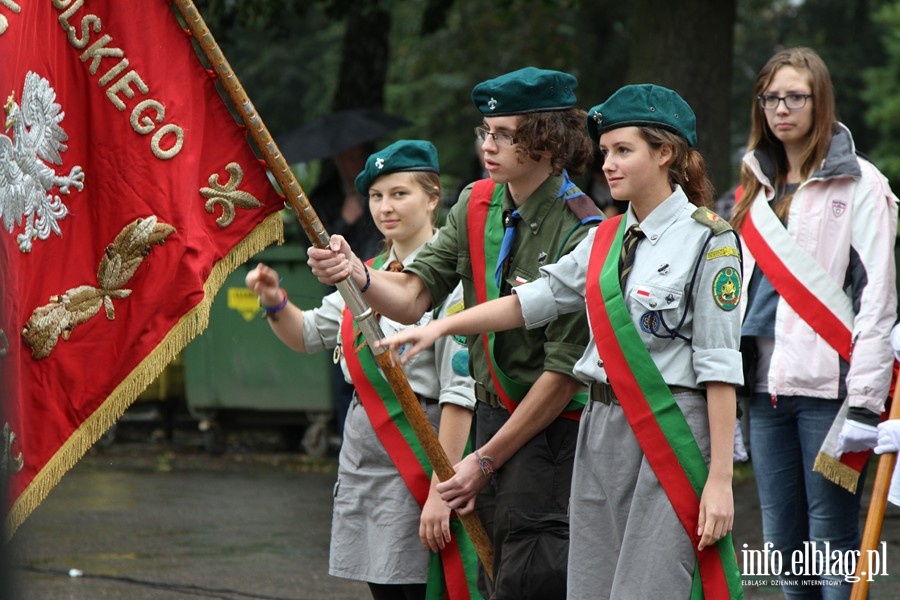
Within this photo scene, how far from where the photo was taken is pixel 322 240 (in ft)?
13.9

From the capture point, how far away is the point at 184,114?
4.31 m

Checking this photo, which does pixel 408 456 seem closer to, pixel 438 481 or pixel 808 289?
pixel 438 481

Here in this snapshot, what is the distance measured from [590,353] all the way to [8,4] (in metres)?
1.77

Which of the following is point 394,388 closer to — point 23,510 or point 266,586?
point 23,510

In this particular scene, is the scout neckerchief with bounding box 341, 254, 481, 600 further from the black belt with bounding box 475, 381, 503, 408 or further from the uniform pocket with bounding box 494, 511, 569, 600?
the uniform pocket with bounding box 494, 511, 569, 600

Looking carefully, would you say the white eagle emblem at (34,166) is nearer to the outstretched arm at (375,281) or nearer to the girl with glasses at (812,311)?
the outstretched arm at (375,281)

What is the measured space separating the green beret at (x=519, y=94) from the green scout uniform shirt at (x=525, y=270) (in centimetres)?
24

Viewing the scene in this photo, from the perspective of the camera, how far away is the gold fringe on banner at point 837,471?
5.09 m

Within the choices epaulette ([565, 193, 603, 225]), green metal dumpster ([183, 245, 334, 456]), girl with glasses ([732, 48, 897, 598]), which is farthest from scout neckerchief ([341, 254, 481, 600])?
green metal dumpster ([183, 245, 334, 456])

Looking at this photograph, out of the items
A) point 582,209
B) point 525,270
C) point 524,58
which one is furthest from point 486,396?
point 524,58

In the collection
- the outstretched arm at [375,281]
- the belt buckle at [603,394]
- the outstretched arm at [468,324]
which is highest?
the outstretched arm at [375,281]

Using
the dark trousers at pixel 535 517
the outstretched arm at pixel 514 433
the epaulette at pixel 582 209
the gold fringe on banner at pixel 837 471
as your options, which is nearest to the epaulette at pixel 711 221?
the epaulette at pixel 582 209

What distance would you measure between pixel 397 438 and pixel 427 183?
883 mm

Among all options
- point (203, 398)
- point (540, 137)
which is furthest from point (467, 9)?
point (540, 137)
